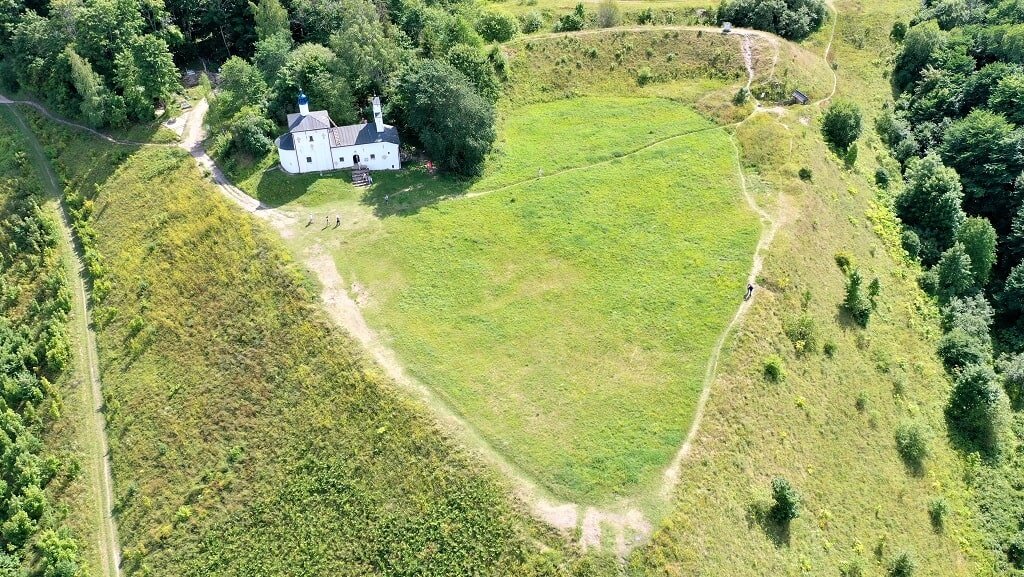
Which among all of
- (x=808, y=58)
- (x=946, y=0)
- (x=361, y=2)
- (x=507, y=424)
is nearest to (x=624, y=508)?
(x=507, y=424)

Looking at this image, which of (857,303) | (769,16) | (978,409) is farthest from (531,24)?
(978,409)

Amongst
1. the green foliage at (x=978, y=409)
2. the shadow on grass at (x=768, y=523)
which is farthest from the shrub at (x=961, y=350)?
the shadow on grass at (x=768, y=523)

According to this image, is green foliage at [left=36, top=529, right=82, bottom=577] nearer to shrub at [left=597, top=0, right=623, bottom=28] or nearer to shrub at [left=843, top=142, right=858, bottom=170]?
shrub at [left=843, top=142, right=858, bottom=170]

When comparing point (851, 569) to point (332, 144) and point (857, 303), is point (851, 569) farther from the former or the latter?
point (332, 144)

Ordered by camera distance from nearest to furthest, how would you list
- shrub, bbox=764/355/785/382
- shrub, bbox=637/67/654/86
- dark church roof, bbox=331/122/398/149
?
shrub, bbox=764/355/785/382
dark church roof, bbox=331/122/398/149
shrub, bbox=637/67/654/86

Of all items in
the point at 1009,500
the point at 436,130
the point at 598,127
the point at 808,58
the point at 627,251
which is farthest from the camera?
→ the point at 808,58

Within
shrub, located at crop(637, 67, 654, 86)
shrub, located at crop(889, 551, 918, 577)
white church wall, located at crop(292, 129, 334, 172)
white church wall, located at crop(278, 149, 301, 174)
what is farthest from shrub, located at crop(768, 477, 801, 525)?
shrub, located at crop(637, 67, 654, 86)

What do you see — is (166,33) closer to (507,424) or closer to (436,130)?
(436,130)

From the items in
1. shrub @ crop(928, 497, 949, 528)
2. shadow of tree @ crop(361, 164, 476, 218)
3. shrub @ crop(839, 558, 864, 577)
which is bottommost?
shrub @ crop(928, 497, 949, 528)
